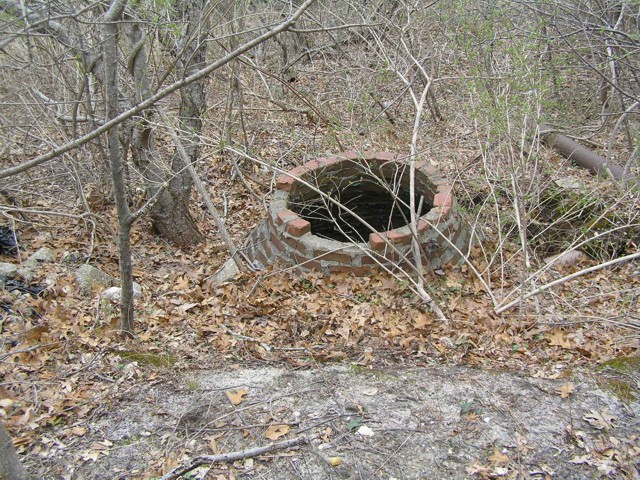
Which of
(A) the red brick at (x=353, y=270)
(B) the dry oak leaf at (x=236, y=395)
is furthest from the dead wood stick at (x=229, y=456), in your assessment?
(A) the red brick at (x=353, y=270)

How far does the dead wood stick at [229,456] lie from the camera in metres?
2.54

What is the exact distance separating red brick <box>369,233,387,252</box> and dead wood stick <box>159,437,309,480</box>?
6.87 feet

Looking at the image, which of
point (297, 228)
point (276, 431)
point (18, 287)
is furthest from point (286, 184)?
point (276, 431)

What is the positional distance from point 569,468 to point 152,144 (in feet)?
15.2

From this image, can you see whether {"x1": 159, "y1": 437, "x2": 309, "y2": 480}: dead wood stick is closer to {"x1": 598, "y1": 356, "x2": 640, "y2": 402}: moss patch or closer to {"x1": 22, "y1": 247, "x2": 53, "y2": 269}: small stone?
{"x1": 598, "y1": 356, "x2": 640, "y2": 402}: moss patch

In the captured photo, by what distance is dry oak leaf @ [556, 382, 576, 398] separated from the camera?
308cm

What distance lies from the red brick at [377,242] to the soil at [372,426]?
1374mm

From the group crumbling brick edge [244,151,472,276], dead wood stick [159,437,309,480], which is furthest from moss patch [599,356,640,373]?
dead wood stick [159,437,309,480]

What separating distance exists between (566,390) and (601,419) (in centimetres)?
25

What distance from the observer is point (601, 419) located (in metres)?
2.89

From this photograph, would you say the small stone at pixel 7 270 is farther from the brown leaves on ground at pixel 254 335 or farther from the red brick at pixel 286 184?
the red brick at pixel 286 184

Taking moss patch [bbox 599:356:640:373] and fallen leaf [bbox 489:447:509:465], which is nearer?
fallen leaf [bbox 489:447:509:465]

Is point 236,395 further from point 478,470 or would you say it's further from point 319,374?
point 478,470

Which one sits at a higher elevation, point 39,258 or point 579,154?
point 579,154
